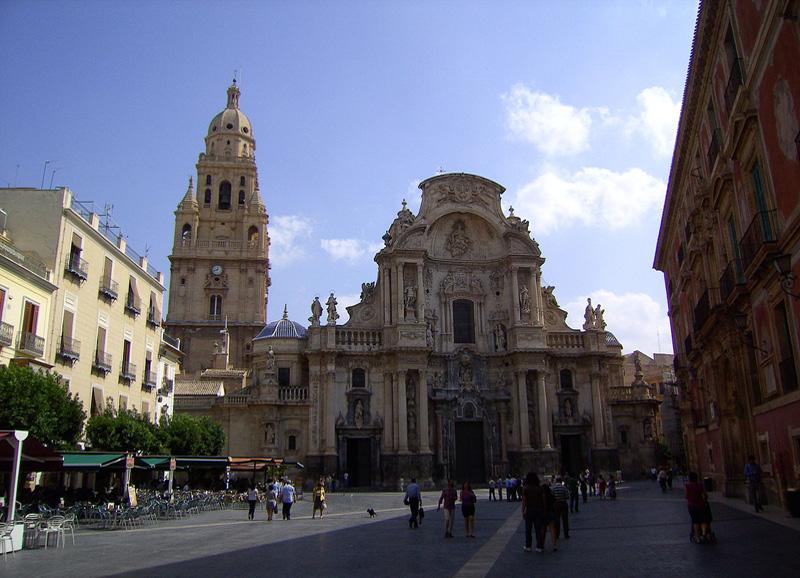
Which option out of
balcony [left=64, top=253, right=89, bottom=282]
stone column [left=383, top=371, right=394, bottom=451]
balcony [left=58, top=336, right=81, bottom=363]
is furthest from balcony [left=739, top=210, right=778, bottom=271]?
stone column [left=383, top=371, right=394, bottom=451]

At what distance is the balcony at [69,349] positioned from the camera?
88.4 feet

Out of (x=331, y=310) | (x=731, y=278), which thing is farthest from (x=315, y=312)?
(x=731, y=278)

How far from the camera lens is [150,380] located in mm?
36000

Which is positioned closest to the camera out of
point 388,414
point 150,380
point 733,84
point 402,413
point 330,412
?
point 733,84

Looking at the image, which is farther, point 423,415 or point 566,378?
point 566,378

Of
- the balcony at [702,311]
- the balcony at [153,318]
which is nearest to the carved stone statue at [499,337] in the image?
the balcony at [702,311]

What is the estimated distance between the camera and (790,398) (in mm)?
17500

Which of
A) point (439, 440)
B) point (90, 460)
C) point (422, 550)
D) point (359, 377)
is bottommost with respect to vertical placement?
point (422, 550)

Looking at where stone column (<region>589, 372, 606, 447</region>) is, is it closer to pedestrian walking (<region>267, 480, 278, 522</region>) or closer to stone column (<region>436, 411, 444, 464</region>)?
stone column (<region>436, 411, 444, 464</region>)

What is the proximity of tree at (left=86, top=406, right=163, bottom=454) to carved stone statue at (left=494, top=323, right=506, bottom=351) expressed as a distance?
25326mm

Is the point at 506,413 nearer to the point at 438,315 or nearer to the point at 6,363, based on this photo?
the point at 438,315

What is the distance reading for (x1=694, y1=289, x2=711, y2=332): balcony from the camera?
1021 inches

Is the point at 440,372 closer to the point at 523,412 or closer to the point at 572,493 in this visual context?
the point at 523,412

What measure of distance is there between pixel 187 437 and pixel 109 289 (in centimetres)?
835
